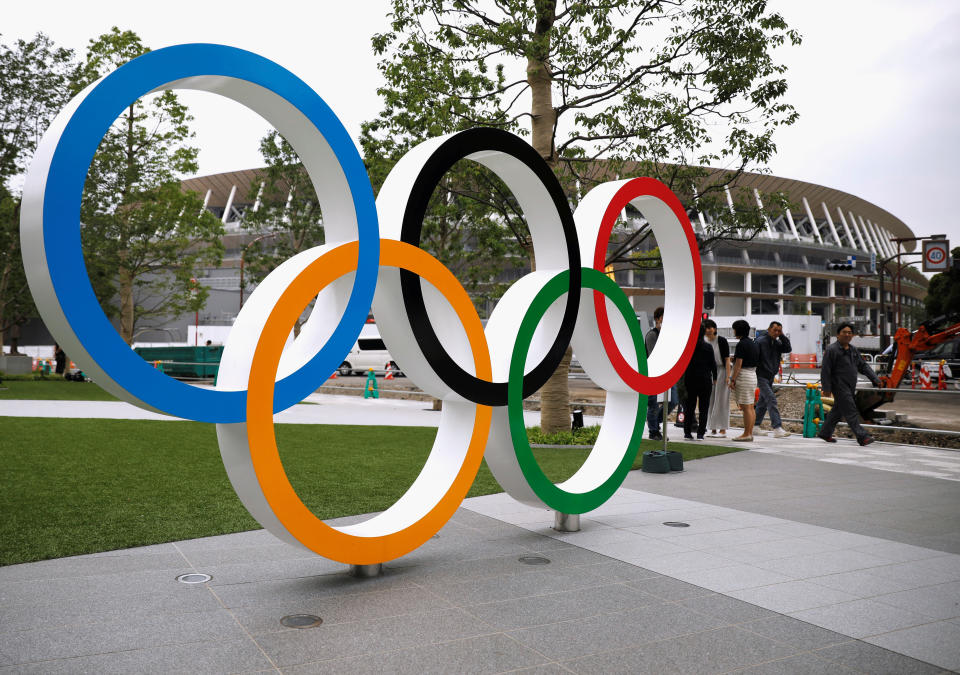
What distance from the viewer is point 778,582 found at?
4730mm

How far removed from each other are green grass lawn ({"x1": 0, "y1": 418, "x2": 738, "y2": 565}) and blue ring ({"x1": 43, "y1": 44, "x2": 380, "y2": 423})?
6.97ft

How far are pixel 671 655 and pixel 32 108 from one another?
2655 centimetres

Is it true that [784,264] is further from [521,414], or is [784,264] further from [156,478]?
[521,414]

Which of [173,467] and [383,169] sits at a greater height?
[383,169]

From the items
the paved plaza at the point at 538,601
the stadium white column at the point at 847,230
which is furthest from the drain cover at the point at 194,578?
the stadium white column at the point at 847,230

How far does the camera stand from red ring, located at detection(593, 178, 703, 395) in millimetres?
6344

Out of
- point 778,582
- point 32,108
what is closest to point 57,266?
point 778,582

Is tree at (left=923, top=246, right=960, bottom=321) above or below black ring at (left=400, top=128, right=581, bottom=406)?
above

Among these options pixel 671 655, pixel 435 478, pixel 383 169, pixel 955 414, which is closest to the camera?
pixel 671 655

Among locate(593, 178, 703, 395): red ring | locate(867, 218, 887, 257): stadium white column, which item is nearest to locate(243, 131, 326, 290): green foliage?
locate(593, 178, 703, 395): red ring

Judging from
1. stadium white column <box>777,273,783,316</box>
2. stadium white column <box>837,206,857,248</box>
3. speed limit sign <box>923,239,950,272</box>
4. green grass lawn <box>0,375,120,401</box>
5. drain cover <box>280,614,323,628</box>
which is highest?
stadium white column <box>837,206,857,248</box>

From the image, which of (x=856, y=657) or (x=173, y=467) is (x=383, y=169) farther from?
(x=856, y=657)

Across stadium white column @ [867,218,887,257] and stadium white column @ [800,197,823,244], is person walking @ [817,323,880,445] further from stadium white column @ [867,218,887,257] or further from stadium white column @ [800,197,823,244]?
stadium white column @ [867,218,887,257]

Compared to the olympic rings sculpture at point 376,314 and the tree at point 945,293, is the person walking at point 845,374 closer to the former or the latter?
the olympic rings sculpture at point 376,314
